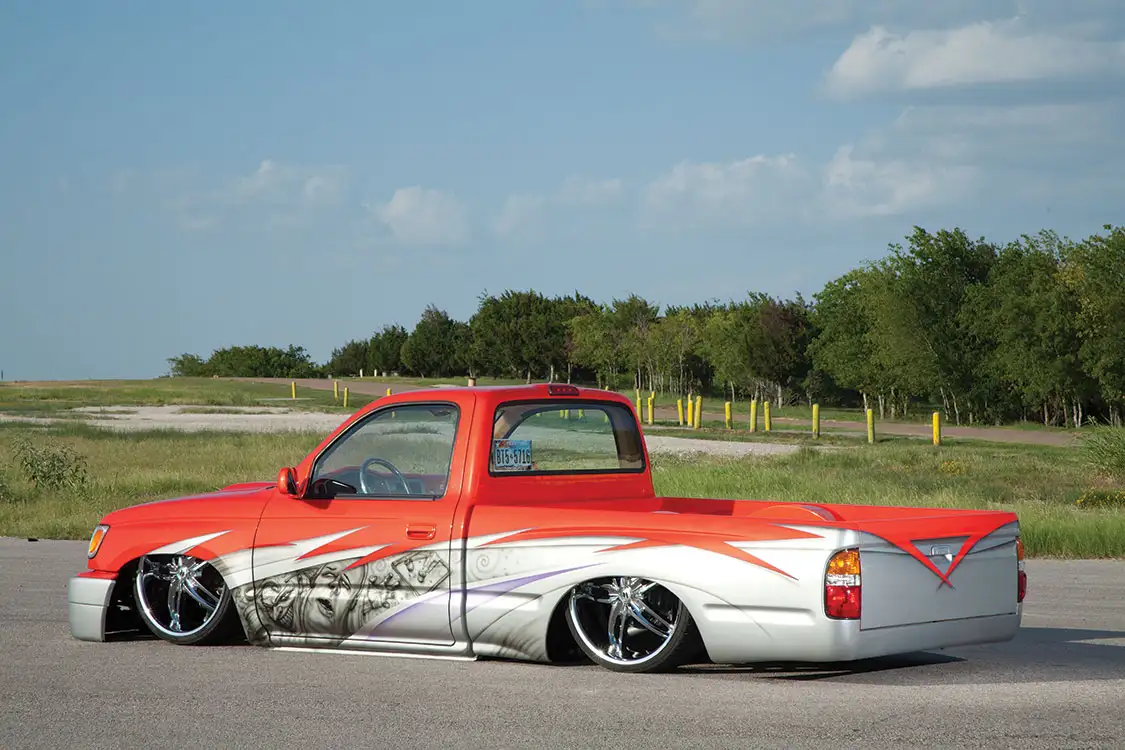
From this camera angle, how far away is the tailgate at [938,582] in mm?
7098

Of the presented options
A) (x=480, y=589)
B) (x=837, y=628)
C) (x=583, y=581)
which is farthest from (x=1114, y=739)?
(x=480, y=589)

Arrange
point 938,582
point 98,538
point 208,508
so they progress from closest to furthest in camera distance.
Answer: point 938,582 < point 208,508 < point 98,538

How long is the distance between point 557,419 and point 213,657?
256 centimetres

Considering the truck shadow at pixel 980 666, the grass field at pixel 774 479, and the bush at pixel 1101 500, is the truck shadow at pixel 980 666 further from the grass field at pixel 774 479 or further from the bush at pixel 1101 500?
the bush at pixel 1101 500

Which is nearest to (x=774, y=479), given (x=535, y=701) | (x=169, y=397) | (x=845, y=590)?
(x=845, y=590)

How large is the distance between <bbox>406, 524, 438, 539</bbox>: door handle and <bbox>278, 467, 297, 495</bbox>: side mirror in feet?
2.69

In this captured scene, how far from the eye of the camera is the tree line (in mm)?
54688

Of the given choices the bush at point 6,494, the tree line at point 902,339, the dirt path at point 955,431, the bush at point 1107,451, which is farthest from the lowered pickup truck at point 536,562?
the tree line at point 902,339

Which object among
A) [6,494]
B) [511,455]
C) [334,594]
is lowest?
[6,494]

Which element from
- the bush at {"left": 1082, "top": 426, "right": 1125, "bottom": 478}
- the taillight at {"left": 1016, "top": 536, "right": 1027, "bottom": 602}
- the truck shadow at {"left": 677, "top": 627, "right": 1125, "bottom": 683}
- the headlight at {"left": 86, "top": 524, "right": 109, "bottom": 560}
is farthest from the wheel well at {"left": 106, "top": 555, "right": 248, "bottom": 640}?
the bush at {"left": 1082, "top": 426, "right": 1125, "bottom": 478}

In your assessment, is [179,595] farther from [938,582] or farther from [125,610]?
[938,582]

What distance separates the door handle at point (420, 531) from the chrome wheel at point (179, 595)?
141 centimetres

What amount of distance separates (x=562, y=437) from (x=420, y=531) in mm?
1935

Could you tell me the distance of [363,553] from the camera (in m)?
8.18
